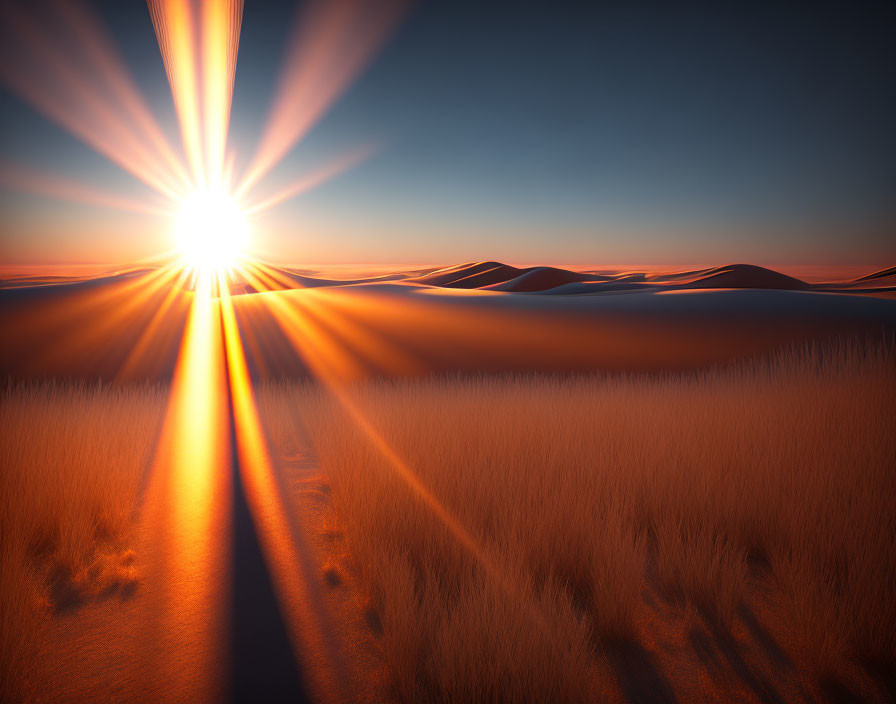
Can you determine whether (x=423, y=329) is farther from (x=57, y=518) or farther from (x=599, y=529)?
(x=599, y=529)

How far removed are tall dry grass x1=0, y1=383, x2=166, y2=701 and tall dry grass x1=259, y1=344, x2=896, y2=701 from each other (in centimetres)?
109

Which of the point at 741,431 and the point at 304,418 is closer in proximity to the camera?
the point at 741,431

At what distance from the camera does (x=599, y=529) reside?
182cm

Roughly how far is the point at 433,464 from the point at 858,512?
6.74 feet

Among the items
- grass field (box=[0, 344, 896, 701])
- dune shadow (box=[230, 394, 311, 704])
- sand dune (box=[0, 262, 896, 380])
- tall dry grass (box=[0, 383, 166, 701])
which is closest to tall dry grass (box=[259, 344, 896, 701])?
grass field (box=[0, 344, 896, 701])

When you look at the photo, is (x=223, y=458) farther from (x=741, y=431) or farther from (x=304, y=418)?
(x=741, y=431)

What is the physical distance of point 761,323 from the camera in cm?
767

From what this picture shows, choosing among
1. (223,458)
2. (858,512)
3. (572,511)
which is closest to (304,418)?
(223,458)

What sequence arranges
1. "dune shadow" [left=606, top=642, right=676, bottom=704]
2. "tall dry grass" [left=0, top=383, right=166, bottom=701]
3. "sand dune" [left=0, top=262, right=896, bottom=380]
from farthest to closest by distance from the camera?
"sand dune" [left=0, top=262, right=896, bottom=380], "tall dry grass" [left=0, top=383, right=166, bottom=701], "dune shadow" [left=606, top=642, right=676, bottom=704]

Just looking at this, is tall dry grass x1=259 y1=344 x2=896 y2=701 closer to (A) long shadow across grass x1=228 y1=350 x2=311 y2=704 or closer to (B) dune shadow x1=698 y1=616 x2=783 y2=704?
(B) dune shadow x1=698 y1=616 x2=783 y2=704

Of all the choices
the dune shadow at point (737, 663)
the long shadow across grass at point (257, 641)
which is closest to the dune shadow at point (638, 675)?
the dune shadow at point (737, 663)

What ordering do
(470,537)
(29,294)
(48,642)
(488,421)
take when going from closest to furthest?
(48,642)
(470,537)
(488,421)
(29,294)

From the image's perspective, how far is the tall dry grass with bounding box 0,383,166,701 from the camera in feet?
4.80

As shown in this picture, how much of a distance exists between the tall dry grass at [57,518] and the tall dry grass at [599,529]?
1.09 m
